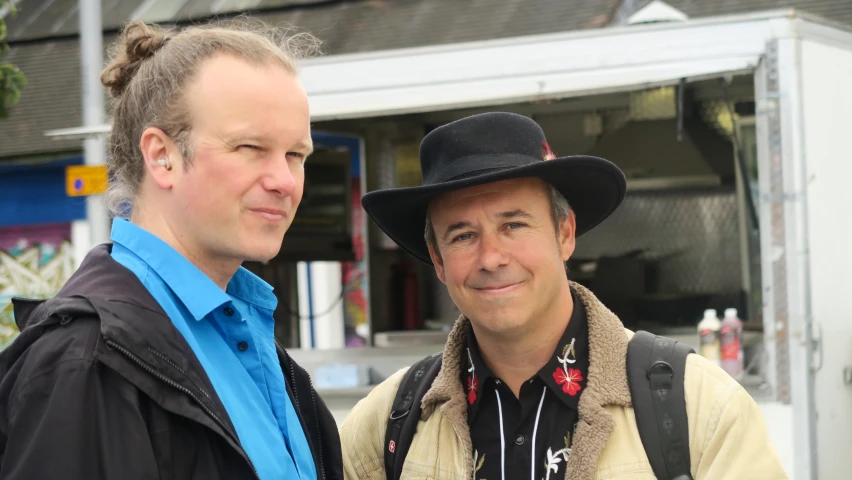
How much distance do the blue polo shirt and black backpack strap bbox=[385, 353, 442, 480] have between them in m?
0.47

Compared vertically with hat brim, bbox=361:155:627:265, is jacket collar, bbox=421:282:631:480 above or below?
below

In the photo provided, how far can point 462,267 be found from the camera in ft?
7.50

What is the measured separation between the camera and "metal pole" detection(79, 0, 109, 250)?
22.0 feet

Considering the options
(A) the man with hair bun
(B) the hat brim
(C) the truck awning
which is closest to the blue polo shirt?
(A) the man with hair bun

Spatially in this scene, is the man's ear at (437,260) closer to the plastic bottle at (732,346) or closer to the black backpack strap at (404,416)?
the black backpack strap at (404,416)

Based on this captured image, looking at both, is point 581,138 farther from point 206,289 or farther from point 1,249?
point 1,249

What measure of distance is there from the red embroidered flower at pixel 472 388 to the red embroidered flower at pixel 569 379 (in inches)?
8.2

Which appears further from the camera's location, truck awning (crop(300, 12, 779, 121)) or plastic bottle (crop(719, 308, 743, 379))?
plastic bottle (crop(719, 308, 743, 379))

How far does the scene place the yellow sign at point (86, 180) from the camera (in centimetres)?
657

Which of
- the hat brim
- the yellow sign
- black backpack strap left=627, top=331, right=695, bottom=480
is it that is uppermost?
the yellow sign

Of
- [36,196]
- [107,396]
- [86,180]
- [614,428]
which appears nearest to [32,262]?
[36,196]

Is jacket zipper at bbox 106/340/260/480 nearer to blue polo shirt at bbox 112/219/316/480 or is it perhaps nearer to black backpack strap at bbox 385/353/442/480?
blue polo shirt at bbox 112/219/316/480

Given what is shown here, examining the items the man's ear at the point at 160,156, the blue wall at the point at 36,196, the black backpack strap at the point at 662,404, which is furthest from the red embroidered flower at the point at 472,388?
the blue wall at the point at 36,196

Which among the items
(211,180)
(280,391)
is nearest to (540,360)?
(280,391)
